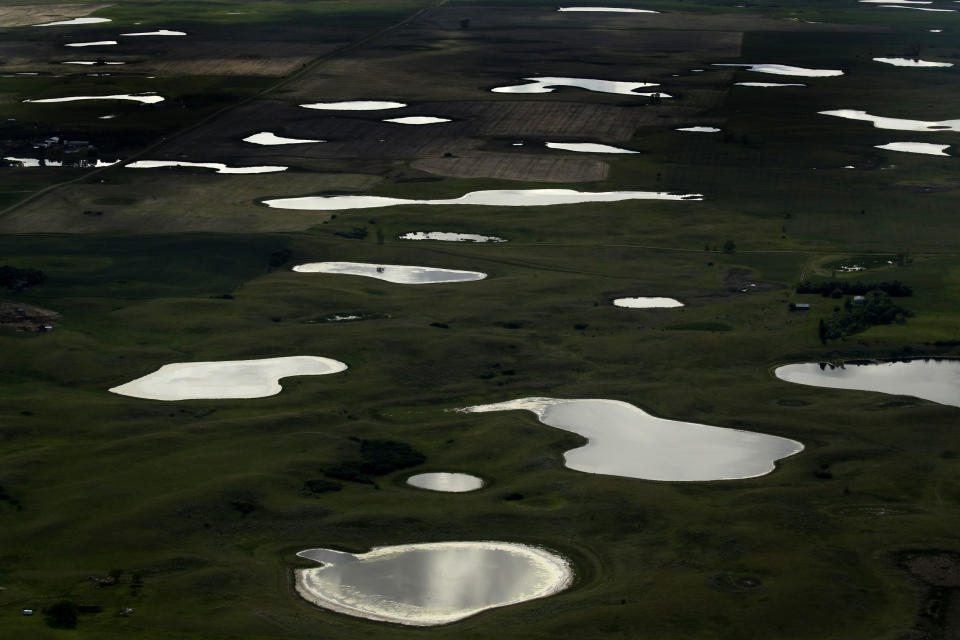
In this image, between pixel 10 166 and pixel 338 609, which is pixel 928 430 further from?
pixel 10 166

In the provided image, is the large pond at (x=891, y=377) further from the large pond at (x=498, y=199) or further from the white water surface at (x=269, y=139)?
the white water surface at (x=269, y=139)

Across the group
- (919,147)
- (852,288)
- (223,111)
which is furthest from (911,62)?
(852,288)

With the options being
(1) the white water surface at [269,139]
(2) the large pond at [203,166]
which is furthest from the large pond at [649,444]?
(1) the white water surface at [269,139]

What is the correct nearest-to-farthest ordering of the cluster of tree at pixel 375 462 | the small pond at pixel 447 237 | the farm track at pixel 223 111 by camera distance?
1. the cluster of tree at pixel 375 462
2. the small pond at pixel 447 237
3. the farm track at pixel 223 111

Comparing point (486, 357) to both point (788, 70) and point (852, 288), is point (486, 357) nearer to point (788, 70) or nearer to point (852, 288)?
point (852, 288)

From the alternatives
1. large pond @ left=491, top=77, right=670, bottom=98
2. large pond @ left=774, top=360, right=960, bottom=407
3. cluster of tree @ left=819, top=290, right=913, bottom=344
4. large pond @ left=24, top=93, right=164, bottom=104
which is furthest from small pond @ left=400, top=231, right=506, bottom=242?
large pond @ left=24, top=93, right=164, bottom=104

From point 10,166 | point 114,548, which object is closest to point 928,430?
point 114,548
